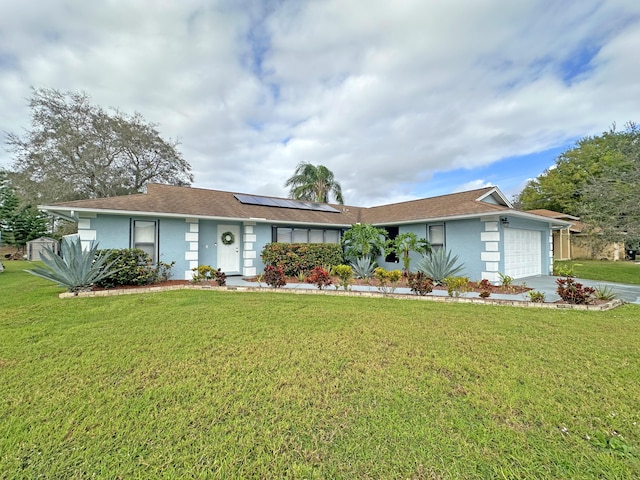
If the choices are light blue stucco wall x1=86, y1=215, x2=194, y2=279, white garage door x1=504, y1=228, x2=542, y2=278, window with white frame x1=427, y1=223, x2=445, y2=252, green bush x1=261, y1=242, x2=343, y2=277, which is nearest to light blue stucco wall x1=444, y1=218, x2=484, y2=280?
window with white frame x1=427, y1=223, x2=445, y2=252

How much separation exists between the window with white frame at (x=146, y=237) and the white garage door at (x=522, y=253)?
12658mm

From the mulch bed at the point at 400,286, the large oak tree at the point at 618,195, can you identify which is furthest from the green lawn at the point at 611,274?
the mulch bed at the point at 400,286

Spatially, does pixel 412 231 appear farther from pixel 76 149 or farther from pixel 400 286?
pixel 76 149

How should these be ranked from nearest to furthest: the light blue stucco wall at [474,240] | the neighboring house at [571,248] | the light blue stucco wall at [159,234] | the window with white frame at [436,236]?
the light blue stucco wall at [159,234] → the light blue stucco wall at [474,240] → the window with white frame at [436,236] → the neighboring house at [571,248]

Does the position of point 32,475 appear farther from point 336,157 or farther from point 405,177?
point 405,177

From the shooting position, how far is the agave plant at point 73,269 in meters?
7.49

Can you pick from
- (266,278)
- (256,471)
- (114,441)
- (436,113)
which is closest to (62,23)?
(266,278)

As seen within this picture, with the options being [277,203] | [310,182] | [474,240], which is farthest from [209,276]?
[310,182]

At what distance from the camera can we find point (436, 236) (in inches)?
466

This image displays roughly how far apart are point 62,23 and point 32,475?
13.2 metres

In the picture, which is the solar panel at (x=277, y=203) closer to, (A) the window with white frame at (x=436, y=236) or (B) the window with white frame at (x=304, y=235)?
(B) the window with white frame at (x=304, y=235)

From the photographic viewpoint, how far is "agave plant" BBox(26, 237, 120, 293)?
24.6ft

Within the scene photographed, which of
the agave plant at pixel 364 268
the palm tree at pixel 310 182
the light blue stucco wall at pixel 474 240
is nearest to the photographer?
the light blue stucco wall at pixel 474 240

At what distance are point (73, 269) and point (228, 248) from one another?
17.6 ft
